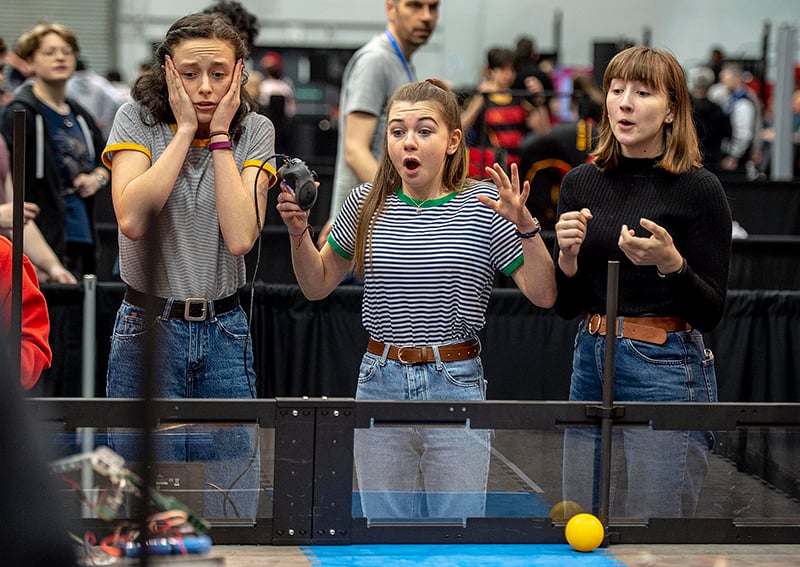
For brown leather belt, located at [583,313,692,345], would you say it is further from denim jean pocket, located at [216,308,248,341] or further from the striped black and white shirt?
denim jean pocket, located at [216,308,248,341]

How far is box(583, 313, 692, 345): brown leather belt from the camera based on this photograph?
9.04ft

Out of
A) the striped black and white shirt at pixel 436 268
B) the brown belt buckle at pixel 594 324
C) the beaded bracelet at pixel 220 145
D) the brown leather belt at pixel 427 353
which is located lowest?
the brown leather belt at pixel 427 353

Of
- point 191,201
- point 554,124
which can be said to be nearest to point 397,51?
point 191,201

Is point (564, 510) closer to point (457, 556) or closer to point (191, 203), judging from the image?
point (457, 556)

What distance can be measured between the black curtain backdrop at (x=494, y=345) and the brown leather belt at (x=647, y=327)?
1872 mm

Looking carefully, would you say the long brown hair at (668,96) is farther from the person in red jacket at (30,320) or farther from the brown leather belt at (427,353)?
the person in red jacket at (30,320)

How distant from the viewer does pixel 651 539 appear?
2.41 metres

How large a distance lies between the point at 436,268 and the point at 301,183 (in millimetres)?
360

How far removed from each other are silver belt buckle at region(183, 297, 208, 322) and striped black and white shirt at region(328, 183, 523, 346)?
15.0 inches

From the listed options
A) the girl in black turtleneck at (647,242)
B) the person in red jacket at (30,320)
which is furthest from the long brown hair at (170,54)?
the girl in black turtleneck at (647,242)

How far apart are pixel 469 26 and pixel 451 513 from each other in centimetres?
1718

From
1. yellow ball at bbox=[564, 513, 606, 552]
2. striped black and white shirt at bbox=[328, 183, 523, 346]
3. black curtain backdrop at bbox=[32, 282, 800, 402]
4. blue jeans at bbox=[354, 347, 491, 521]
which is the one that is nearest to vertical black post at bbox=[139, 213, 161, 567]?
blue jeans at bbox=[354, 347, 491, 521]

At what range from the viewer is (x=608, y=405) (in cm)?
241

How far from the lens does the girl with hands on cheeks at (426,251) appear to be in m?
2.72
